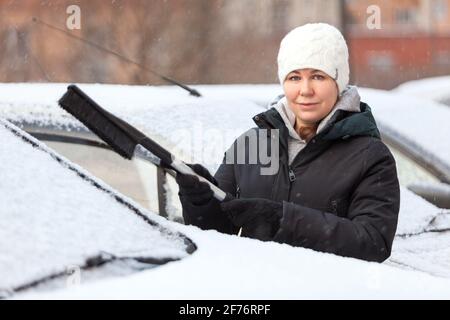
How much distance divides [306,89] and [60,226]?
0.89m

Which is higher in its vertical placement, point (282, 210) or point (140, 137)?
point (140, 137)

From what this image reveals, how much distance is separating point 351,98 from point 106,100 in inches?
69.8

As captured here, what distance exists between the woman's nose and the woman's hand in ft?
1.04

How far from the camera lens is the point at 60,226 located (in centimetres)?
262

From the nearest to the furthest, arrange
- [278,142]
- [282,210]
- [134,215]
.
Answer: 1. [134,215]
2. [282,210]
3. [278,142]

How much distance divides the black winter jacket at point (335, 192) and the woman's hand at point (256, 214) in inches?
0.9

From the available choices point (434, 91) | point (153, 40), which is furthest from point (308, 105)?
point (153, 40)

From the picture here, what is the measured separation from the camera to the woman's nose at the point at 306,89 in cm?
322

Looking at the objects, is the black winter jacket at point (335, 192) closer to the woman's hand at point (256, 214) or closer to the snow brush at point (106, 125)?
the woman's hand at point (256, 214)

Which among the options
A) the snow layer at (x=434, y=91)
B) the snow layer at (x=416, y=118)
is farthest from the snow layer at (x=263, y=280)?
the snow layer at (x=434, y=91)

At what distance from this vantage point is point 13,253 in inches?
96.6

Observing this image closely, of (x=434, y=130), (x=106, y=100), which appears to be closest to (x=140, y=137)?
(x=106, y=100)
